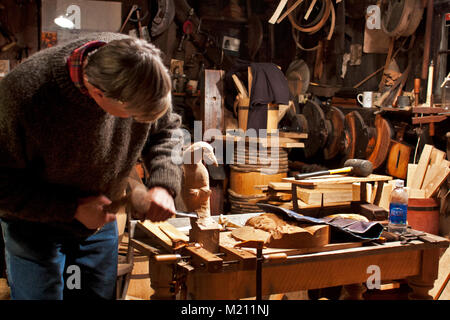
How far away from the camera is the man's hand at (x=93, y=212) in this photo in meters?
1.82

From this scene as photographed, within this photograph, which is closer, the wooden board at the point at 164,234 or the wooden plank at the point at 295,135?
the wooden board at the point at 164,234

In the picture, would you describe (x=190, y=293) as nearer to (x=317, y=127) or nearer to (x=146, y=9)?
(x=317, y=127)

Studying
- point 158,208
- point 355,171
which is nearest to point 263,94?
point 355,171

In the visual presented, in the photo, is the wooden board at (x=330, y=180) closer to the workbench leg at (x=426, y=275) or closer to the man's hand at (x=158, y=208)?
the workbench leg at (x=426, y=275)

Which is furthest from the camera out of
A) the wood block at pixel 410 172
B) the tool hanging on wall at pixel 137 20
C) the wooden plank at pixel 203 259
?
the tool hanging on wall at pixel 137 20

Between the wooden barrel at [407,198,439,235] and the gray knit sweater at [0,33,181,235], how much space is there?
379cm

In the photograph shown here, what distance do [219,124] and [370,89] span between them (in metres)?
2.58

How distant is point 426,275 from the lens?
2787 millimetres

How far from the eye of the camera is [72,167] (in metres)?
1.86

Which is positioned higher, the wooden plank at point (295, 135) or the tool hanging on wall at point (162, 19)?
the tool hanging on wall at point (162, 19)

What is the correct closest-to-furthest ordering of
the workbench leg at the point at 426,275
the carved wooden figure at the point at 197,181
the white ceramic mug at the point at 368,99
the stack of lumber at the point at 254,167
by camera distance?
the carved wooden figure at the point at 197,181
the workbench leg at the point at 426,275
the stack of lumber at the point at 254,167
the white ceramic mug at the point at 368,99

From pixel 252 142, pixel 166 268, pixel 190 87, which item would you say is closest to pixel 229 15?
pixel 190 87

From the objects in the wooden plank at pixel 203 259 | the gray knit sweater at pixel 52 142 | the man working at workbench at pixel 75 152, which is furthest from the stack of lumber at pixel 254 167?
the gray knit sweater at pixel 52 142

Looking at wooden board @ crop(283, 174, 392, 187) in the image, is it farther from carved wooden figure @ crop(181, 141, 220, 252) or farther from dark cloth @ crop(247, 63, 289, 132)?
dark cloth @ crop(247, 63, 289, 132)
